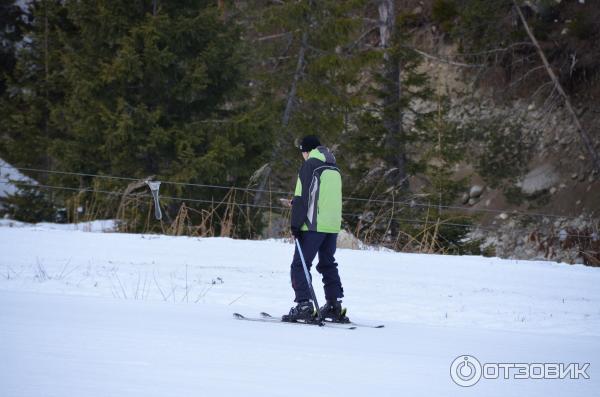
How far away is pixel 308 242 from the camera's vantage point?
294 inches

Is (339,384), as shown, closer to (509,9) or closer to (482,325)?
(482,325)

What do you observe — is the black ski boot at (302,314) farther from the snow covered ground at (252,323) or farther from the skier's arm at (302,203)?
the skier's arm at (302,203)

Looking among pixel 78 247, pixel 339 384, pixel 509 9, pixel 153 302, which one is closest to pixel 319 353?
pixel 339 384

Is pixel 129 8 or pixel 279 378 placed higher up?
pixel 129 8

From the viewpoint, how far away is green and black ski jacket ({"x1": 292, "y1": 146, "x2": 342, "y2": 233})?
7410 millimetres

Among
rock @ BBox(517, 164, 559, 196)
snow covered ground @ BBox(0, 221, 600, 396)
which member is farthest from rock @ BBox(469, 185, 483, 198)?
snow covered ground @ BBox(0, 221, 600, 396)

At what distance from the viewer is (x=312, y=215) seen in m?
7.42

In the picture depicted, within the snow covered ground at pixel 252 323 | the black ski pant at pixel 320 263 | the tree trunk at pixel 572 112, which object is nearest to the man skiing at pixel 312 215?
the black ski pant at pixel 320 263

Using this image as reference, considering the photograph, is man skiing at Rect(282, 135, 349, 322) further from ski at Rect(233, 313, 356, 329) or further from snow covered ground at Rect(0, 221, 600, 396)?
snow covered ground at Rect(0, 221, 600, 396)

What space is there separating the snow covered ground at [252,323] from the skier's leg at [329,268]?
1.91ft

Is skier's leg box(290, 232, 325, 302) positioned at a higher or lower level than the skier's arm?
lower

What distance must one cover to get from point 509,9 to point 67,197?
18577 mm

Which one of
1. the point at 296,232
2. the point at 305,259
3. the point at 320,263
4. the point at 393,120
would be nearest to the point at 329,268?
the point at 320,263

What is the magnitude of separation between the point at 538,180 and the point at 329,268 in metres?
23.3
